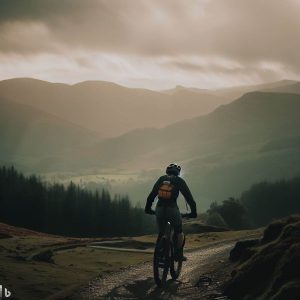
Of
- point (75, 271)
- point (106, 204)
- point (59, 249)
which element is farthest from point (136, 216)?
point (75, 271)

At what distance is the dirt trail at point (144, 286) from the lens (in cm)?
1538

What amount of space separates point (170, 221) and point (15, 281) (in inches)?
212

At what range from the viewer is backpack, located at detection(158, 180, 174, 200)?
17.0 metres

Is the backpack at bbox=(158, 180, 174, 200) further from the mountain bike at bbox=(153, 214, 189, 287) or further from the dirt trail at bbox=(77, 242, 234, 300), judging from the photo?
A: the dirt trail at bbox=(77, 242, 234, 300)

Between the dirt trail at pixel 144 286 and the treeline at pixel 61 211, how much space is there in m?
130

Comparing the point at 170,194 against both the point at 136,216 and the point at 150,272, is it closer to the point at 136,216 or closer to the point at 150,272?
the point at 150,272

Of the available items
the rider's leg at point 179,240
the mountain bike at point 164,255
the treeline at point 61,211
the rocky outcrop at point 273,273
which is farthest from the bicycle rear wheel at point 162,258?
the treeline at point 61,211

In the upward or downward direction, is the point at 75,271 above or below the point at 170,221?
below

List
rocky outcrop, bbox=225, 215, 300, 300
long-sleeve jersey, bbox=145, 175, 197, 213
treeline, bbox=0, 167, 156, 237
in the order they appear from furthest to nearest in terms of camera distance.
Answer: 1. treeline, bbox=0, 167, 156, 237
2. long-sleeve jersey, bbox=145, 175, 197, 213
3. rocky outcrop, bbox=225, 215, 300, 300

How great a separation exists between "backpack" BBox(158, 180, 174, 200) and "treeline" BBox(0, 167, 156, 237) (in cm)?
13289

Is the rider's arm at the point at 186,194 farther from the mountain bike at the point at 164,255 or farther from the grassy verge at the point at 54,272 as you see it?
the grassy verge at the point at 54,272

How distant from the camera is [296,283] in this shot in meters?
12.3

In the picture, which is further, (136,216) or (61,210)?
(136,216)

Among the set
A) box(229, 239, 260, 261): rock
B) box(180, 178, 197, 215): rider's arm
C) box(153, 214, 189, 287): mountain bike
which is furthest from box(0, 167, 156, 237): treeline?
box(180, 178, 197, 215): rider's arm
